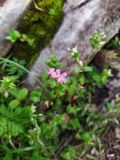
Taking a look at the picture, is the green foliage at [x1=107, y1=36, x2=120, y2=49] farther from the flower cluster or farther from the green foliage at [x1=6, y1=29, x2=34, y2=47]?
the flower cluster

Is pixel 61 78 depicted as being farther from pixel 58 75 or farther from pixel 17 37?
pixel 17 37

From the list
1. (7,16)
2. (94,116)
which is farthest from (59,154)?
(7,16)

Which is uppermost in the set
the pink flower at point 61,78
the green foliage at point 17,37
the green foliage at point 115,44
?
the green foliage at point 17,37

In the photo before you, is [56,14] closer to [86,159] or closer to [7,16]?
[7,16]

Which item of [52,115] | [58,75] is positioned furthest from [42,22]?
[52,115]

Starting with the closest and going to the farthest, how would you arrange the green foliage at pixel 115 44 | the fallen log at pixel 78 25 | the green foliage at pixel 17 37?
the green foliage at pixel 17 37 → the fallen log at pixel 78 25 → the green foliage at pixel 115 44

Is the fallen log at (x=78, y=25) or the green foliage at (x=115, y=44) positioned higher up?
the fallen log at (x=78, y=25)

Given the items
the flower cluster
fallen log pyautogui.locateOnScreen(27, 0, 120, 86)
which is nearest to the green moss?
fallen log pyautogui.locateOnScreen(27, 0, 120, 86)

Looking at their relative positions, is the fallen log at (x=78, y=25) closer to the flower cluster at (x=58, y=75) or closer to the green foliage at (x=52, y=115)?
the green foliage at (x=52, y=115)

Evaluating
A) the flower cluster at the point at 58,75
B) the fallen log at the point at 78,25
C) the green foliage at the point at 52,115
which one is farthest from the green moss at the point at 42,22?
the flower cluster at the point at 58,75
